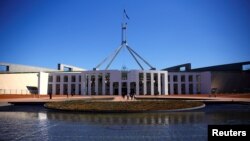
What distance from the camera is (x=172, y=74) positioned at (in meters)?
72.1

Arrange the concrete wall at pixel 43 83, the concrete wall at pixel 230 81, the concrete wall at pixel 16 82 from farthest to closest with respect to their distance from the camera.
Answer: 1. the concrete wall at pixel 230 81
2. the concrete wall at pixel 16 82
3. the concrete wall at pixel 43 83

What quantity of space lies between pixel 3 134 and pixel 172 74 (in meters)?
64.9

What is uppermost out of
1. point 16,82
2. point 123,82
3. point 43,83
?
point 16,82

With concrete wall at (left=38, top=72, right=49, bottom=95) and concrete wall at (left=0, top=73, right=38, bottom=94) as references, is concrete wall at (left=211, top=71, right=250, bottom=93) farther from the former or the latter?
concrete wall at (left=0, top=73, right=38, bottom=94)

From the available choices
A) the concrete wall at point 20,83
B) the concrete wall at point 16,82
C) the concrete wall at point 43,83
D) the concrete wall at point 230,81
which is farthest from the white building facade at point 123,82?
the concrete wall at point 230,81

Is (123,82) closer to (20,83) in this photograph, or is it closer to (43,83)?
(43,83)

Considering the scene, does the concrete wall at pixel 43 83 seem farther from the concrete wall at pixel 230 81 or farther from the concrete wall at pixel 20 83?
the concrete wall at pixel 230 81

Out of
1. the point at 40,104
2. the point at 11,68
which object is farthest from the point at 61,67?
the point at 40,104

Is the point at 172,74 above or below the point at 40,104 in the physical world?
above

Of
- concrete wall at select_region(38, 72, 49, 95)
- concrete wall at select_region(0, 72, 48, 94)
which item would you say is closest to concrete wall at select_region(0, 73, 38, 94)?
concrete wall at select_region(0, 72, 48, 94)

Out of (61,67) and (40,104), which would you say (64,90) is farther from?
(40,104)

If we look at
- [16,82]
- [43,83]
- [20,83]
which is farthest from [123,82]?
[16,82]

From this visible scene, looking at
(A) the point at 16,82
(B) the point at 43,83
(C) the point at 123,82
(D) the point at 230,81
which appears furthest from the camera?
(D) the point at 230,81

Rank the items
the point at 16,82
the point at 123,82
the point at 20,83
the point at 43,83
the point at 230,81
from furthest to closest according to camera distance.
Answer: the point at 230,81 → the point at 20,83 → the point at 16,82 → the point at 43,83 → the point at 123,82
